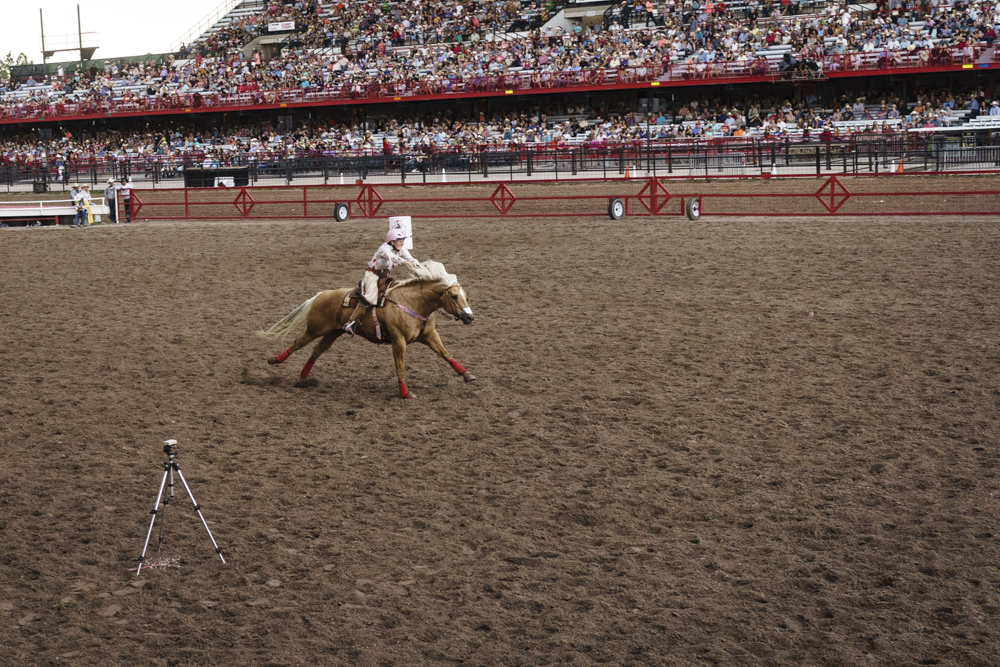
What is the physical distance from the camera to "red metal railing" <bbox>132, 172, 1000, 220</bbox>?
73.3ft

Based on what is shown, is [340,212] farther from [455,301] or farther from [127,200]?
[455,301]

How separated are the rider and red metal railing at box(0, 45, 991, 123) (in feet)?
112

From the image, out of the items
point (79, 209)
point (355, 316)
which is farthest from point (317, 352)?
point (79, 209)

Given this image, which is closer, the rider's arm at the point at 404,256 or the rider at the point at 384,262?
the rider at the point at 384,262

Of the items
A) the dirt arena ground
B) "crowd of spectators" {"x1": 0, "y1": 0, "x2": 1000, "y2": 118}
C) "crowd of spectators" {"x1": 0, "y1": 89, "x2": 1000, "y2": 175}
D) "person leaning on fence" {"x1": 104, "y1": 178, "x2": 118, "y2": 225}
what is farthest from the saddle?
"crowd of spectators" {"x1": 0, "y1": 0, "x2": 1000, "y2": 118}

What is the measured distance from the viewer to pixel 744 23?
4616 cm

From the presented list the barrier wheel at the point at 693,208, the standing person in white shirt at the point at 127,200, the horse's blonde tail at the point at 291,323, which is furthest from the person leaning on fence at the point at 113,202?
the horse's blonde tail at the point at 291,323

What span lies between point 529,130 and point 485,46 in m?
8.35

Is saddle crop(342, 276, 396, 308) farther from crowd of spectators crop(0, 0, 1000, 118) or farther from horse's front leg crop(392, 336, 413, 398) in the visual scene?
crowd of spectators crop(0, 0, 1000, 118)

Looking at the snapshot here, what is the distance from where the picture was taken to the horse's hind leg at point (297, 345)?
1077 centimetres

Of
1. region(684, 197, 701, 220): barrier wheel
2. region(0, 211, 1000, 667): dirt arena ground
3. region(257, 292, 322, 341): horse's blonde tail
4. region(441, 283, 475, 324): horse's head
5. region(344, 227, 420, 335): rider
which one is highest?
region(684, 197, 701, 220): barrier wheel

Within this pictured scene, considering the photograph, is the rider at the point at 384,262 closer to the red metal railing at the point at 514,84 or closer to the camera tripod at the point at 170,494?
Answer: the camera tripod at the point at 170,494

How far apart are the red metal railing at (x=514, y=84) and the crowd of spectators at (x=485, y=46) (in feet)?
0.34

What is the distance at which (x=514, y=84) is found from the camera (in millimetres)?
46812
